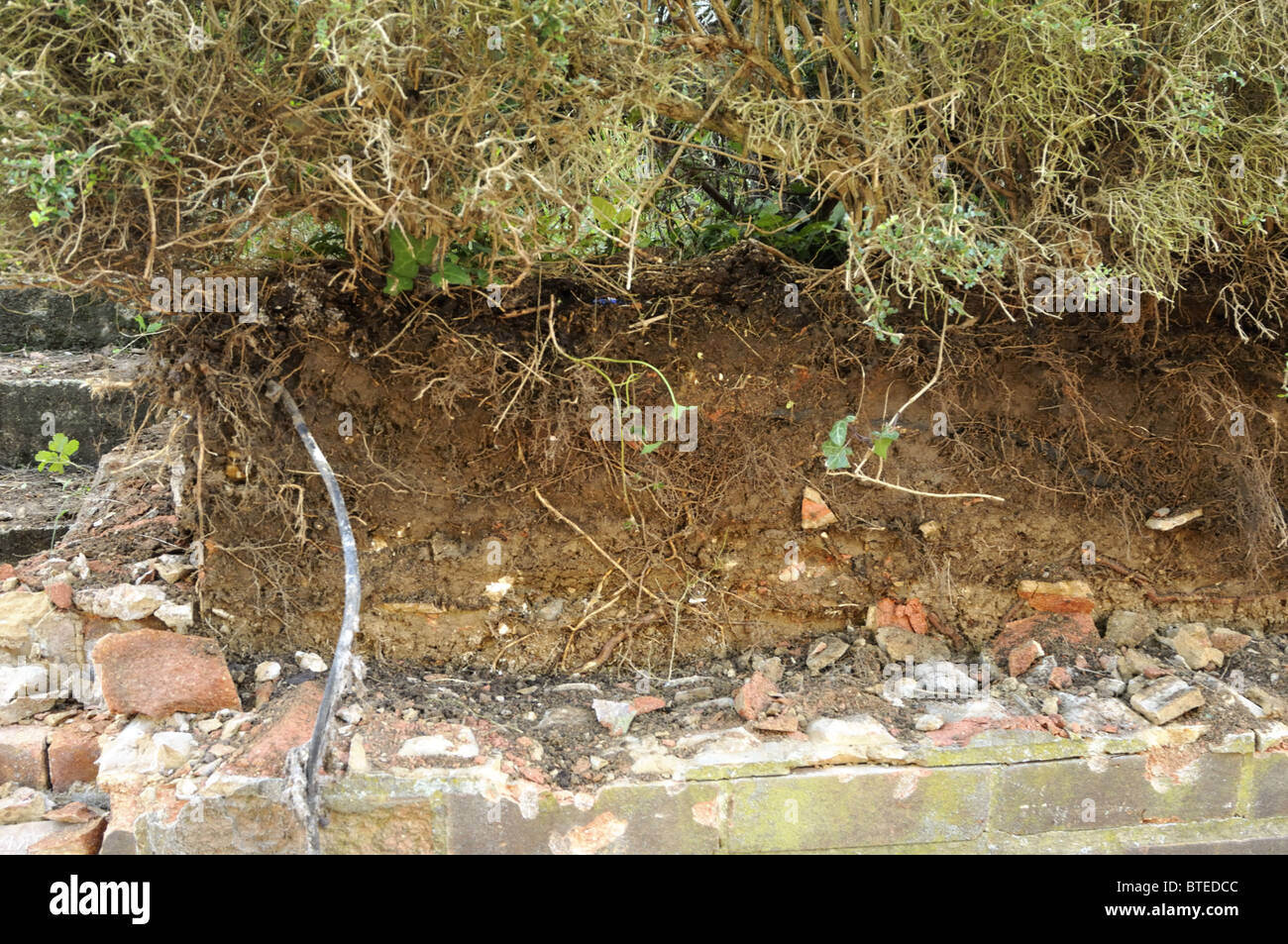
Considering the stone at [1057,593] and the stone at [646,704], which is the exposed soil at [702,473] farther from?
the stone at [646,704]

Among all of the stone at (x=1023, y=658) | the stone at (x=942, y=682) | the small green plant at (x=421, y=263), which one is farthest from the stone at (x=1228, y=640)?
the small green plant at (x=421, y=263)

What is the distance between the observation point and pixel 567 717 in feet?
8.89

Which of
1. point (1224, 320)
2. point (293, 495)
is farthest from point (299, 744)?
point (1224, 320)

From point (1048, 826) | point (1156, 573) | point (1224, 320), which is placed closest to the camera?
point (1048, 826)

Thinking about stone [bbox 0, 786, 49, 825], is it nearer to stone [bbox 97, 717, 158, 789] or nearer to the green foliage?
stone [bbox 97, 717, 158, 789]

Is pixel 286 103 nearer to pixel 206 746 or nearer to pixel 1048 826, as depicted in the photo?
pixel 206 746

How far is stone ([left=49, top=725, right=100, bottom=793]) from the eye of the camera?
2639 millimetres

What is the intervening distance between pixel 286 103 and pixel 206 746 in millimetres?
1751

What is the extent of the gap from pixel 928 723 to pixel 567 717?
108 centimetres

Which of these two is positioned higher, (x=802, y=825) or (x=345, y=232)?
(x=345, y=232)

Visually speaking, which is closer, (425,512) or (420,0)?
(420,0)

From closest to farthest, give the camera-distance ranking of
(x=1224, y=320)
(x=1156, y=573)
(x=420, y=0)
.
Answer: (x=420, y=0) < (x=1224, y=320) < (x=1156, y=573)

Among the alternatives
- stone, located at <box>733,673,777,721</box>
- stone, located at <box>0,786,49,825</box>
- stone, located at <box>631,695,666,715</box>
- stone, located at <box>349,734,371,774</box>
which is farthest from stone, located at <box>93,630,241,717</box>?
stone, located at <box>733,673,777,721</box>

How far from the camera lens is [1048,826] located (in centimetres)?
259
